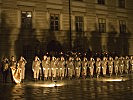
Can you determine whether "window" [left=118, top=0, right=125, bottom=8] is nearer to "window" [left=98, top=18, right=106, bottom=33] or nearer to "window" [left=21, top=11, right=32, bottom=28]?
"window" [left=98, top=18, right=106, bottom=33]

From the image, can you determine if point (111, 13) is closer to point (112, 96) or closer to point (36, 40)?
point (36, 40)

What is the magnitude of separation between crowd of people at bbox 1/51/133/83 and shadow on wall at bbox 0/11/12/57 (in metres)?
5.12

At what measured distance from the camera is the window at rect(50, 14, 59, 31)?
31281mm

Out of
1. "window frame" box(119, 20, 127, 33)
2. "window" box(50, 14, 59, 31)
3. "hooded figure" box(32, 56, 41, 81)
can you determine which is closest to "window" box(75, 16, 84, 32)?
"window" box(50, 14, 59, 31)

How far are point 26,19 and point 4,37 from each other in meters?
3.33

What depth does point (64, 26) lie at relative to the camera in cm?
3192

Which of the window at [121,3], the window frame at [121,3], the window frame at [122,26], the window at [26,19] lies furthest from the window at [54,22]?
the window at [121,3]

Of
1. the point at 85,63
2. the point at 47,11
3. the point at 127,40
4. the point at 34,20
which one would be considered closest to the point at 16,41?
the point at 34,20

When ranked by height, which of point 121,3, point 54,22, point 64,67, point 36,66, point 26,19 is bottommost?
point 64,67

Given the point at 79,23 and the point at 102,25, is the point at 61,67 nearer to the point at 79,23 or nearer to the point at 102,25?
the point at 79,23

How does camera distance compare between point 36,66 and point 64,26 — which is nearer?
point 36,66

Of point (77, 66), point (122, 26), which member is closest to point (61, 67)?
point (77, 66)

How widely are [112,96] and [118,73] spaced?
13.1 m

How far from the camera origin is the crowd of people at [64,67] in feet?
66.5
